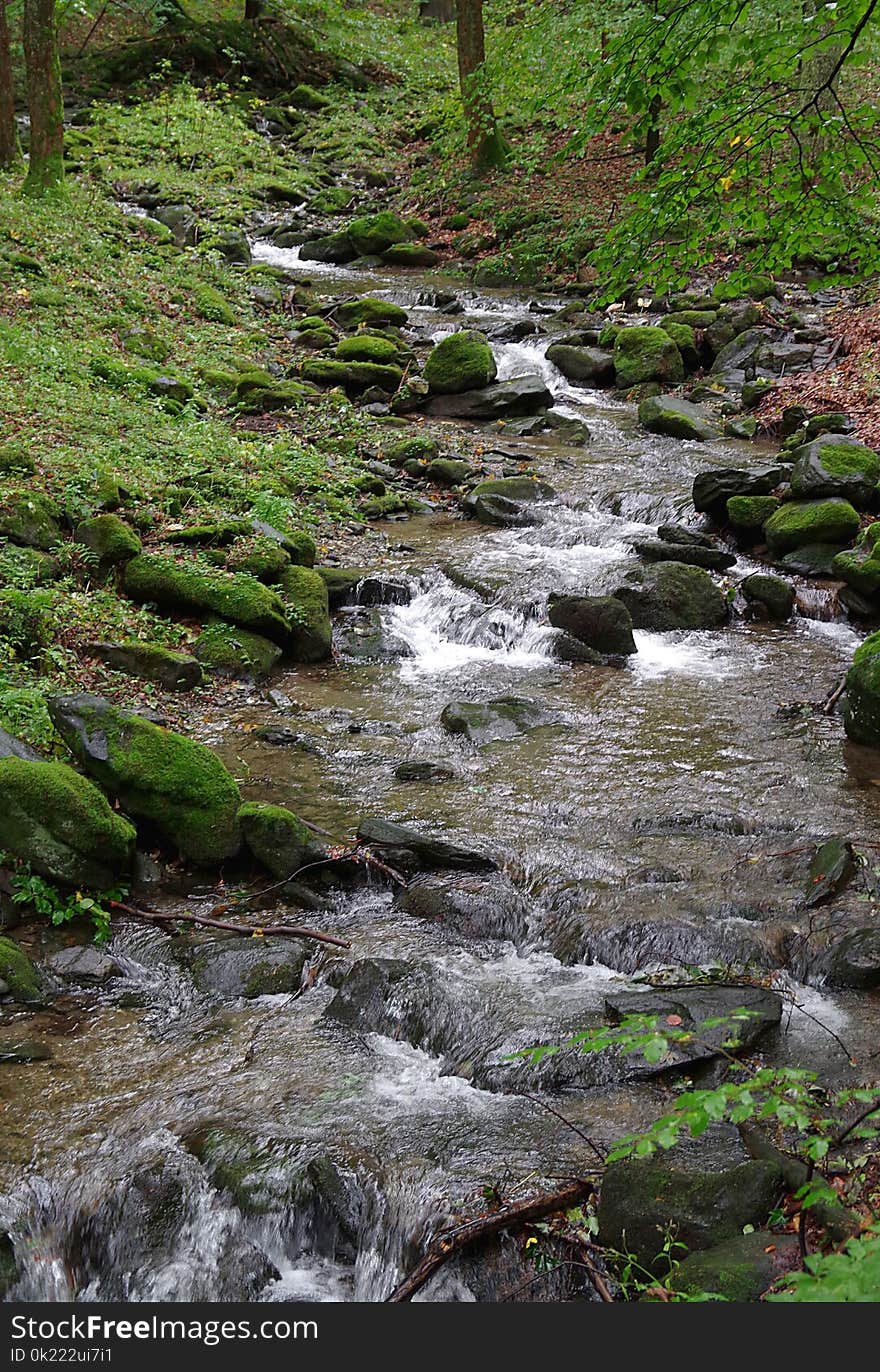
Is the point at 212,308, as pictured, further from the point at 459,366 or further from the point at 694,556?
the point at 694,556

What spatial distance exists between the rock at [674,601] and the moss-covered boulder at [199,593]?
11.4 ft

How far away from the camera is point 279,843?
21.5ft

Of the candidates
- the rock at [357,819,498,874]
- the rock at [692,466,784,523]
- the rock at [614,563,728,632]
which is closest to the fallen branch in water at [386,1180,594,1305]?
the rock at [357,819,498,874]

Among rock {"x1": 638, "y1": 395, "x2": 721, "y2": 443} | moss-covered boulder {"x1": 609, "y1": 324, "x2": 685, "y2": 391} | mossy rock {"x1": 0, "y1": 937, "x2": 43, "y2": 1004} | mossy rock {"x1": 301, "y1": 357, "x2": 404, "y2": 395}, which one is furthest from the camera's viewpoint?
moss-covered boulder {"x1": 609, "y1": 324, "x2": 685, "y2": 391}

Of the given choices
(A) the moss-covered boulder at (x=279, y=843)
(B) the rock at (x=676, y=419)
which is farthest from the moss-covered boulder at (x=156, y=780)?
(B) the rock at (x=676, y=419)

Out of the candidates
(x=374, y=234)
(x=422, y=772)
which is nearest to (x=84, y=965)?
(x=422, y=772)

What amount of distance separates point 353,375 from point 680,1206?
14.1m

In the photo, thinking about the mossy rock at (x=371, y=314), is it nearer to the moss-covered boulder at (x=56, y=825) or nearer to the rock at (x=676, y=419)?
the rock at (x=676, y=419)

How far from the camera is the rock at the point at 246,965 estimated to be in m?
5.70

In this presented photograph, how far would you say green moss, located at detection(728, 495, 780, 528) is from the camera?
38.2 feet

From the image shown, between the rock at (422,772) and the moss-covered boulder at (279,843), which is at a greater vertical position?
the moss-covered boulder at (279,843)

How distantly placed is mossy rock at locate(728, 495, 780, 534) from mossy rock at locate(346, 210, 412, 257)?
1373 cm

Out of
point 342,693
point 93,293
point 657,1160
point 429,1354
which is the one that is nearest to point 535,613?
point 342,693

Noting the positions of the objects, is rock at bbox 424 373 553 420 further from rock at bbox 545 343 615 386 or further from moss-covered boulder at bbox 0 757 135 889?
moss-covered boulder at bbox 0 757 135 889
